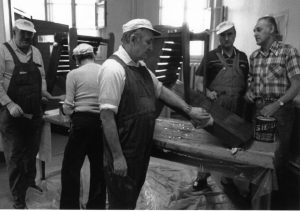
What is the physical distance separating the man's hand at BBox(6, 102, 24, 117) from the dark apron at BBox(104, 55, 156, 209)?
47.1 inches

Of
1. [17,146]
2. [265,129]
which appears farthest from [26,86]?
[265,129]

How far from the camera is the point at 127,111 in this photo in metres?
1.66

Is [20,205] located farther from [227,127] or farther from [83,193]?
[227,127]

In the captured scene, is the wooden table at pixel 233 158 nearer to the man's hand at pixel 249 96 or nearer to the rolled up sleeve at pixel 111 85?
the rolled up sleeve at pixel 111 85

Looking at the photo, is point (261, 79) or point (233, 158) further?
point (261, 79)

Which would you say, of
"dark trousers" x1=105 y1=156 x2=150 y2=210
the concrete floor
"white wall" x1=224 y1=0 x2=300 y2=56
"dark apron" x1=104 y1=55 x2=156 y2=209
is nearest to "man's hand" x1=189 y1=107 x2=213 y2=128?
"dark apron" x1=104 y1=55 x2=156 y2=209

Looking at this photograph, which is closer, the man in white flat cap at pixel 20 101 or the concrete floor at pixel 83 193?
the man in white flat cap at pixel 20 101

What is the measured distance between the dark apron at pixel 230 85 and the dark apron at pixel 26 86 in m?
1.69

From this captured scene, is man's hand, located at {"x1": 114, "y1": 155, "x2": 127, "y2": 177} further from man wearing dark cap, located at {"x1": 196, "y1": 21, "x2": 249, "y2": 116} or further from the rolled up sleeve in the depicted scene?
man wearing dark cap, located at {"x1": 196, "y1": 21, "x2": 249, "y2": 116}

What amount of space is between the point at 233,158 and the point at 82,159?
4.19ft

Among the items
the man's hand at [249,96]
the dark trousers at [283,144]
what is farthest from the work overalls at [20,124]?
the dark trousers at [283,144]

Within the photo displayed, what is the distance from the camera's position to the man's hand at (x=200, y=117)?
184cm

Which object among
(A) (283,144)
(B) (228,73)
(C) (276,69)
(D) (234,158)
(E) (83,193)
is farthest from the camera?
(E) (83,193)

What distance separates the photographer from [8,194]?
2984mm
